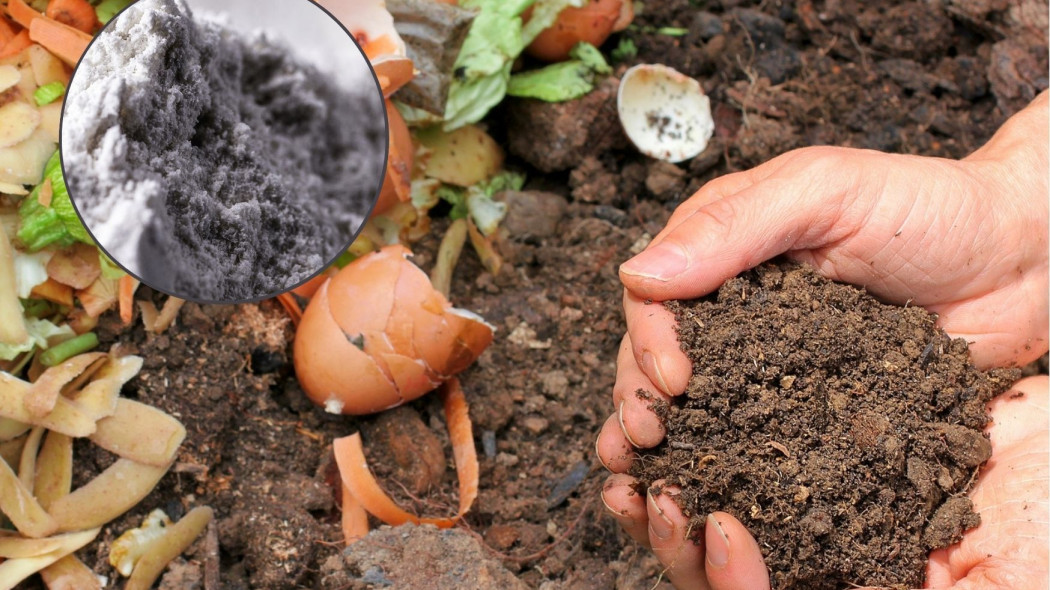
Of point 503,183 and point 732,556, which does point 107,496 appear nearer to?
point 732,556

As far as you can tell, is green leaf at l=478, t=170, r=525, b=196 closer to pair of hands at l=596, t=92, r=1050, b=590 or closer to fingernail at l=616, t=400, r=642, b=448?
pair of hands at l=596, t=92, r=1050, b=590

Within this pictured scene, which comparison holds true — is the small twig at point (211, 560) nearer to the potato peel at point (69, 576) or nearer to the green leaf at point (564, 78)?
the potato peel at point (69, 576)

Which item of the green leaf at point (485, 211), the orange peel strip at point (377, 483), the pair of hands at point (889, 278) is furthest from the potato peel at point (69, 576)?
the green leaf at point (485, 211)

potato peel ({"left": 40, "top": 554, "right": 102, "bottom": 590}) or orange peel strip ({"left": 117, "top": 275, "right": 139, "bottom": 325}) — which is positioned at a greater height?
orange peel strip ({"left": 117, "top": 275, "right": 139, "bottom": 325})

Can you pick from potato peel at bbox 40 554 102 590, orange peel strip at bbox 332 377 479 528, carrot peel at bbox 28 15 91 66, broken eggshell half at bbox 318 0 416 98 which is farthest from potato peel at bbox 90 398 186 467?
broken eggshell half at bbox 318 0 416 98

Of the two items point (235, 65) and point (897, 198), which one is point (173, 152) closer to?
point (235, 65)

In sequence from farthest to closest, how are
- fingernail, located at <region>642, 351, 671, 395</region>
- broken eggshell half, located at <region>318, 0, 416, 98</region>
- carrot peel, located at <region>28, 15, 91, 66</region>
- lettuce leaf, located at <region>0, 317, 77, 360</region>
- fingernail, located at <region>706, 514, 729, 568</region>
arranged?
broken eggshell half, located at <region>318, 0, 416, 98</region>, carrot peel, located at <region>28, 15, 91, 66</region>, lettuce leaf, located at <region>0, 317, 77, 360</region>, fingernail, located at <region>642, 351, 671, 395</region>, fingernail, located at <region>706, 514, 729, 568</region>
